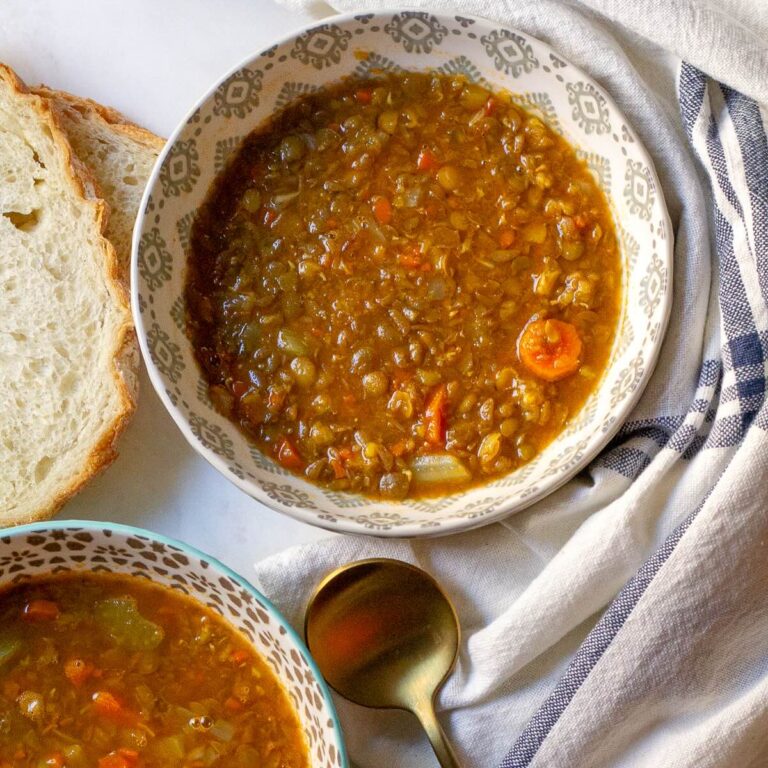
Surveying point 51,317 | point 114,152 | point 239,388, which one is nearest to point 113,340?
point 51,317

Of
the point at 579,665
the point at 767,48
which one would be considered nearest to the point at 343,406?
the point at 579,665

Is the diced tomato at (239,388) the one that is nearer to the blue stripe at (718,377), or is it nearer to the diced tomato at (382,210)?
the diced tomato at (382,210)

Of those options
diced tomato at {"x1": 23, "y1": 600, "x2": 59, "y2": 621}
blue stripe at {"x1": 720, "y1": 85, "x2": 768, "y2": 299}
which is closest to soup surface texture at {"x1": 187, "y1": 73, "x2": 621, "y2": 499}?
blue stripe at {"x1": 720, "y1": 85, "x2": 768, "y2": 299}

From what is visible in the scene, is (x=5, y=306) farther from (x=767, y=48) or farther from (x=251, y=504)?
(x=767, y=48)

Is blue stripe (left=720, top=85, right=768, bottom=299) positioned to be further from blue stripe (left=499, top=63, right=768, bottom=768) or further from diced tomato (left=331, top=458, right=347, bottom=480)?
diced tomato (left=331, top=458, right=347, bottom=480)

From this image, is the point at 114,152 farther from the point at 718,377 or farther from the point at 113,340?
the point at 718,377

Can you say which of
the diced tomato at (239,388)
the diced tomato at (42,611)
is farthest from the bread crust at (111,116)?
the diced tomato at (42,611)

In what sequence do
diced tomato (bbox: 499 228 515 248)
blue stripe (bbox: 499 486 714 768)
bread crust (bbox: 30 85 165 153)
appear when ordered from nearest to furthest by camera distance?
blue stripe (bbox: 499 486 714 768)
diced tomato (bbox: 499 228 515 248)
bread crust (bbox: 30 85 165 153)
